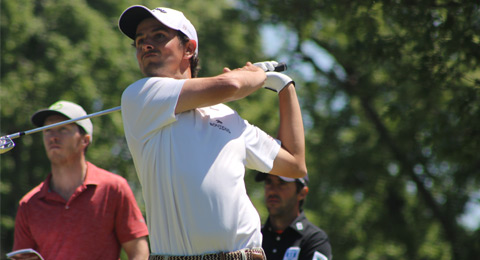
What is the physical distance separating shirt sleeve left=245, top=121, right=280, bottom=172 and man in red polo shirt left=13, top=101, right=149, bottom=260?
1735 millimetres

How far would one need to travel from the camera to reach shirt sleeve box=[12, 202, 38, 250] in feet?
16.2

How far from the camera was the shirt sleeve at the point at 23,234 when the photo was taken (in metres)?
4.93

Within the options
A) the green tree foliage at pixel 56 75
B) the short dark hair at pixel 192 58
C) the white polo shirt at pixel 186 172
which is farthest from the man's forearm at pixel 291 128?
the green tree foliage at pixel 56 75

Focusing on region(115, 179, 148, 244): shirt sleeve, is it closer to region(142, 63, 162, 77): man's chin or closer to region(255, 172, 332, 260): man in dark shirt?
region(255, 172, 332, 260): man in dark shirt

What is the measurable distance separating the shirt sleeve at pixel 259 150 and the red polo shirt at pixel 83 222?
1.73 meters

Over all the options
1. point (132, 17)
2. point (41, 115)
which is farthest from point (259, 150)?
point (41, 115)

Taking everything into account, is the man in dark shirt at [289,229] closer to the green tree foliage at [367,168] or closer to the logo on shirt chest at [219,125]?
the logo on shirt chest at [219,125]

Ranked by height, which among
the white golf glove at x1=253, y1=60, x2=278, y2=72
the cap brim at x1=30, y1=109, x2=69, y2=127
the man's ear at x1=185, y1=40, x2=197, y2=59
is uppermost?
the man's ear at x1=185, y1=40, x2=197, y2=59

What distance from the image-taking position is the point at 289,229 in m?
5.49

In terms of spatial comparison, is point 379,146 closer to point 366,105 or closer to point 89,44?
point 366,105

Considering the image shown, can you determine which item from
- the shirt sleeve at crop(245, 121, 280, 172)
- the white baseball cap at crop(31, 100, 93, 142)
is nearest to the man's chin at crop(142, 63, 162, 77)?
the shirt sleeve at crop(245, 121, 280, 172)

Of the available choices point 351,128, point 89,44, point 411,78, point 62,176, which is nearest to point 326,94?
point 351,128

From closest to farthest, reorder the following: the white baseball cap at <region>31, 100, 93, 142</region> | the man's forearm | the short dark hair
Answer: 1. the short dark hair
2. the man's forearm
3. the white baseball cap at <region>31, 100, 93, 142</region>

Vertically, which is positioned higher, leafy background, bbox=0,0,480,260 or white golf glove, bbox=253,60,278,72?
white golf glove, bbox=253,60,278,72
